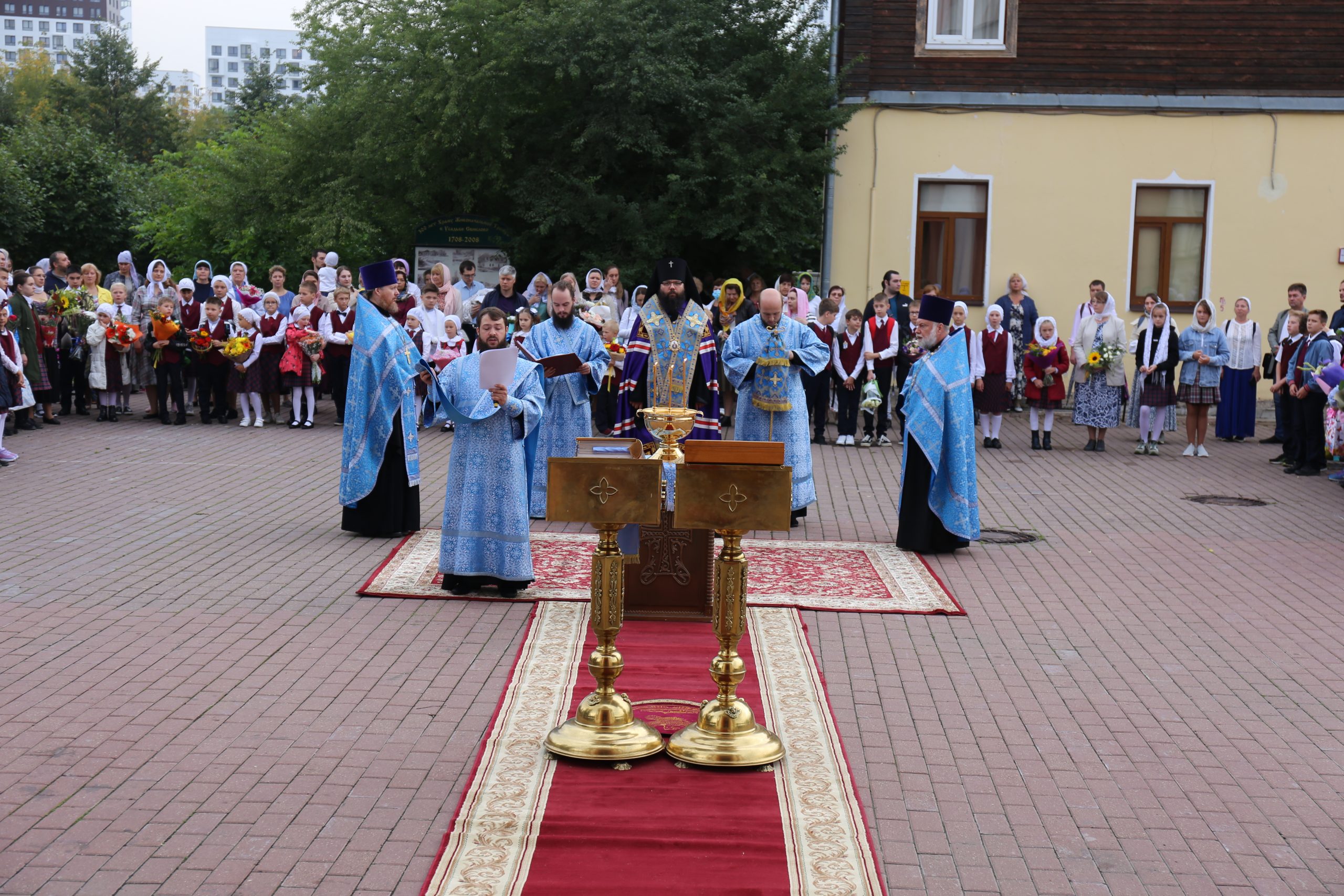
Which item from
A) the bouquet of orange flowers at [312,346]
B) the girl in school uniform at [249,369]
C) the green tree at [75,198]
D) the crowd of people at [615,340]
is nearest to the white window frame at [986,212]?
the crowd of people at [615,340]

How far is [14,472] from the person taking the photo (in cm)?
1348

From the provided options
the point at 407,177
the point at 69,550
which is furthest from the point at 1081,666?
the point at 407,177

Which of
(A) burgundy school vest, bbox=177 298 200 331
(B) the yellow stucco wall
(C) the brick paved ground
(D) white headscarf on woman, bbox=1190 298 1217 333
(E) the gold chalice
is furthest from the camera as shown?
(B) the yellow stucco wall

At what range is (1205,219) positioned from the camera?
20781 mm

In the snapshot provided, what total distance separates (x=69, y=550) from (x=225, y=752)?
4.78m

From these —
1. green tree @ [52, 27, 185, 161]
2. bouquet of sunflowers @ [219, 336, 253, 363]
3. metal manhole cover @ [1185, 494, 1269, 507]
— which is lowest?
metal manhole cover @ [1185, 494, 1269, 507]

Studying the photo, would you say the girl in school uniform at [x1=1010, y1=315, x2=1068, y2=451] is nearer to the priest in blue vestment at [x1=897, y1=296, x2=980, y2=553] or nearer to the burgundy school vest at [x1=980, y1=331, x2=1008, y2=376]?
the burgundy school vest at [x1=980, y1=331, x2=1008, y2=376]

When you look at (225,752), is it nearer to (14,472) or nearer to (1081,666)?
(1081,666)

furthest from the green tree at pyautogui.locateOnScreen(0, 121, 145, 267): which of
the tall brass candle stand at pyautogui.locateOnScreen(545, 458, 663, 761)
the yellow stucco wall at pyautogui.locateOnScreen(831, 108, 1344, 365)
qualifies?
the tall brass candle stand at pyautogui.locateOnScreen(545, 458, 663, 761)

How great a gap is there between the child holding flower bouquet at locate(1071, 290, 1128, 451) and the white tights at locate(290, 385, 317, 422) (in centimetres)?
972

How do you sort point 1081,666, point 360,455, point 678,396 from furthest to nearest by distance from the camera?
point 678,396, point 360,455, point 1081,666

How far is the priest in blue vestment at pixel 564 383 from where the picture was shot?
432 inches

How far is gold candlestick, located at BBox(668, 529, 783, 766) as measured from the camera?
19.0 feet

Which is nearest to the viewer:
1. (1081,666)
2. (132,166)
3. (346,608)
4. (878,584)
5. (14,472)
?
(1081,666)
